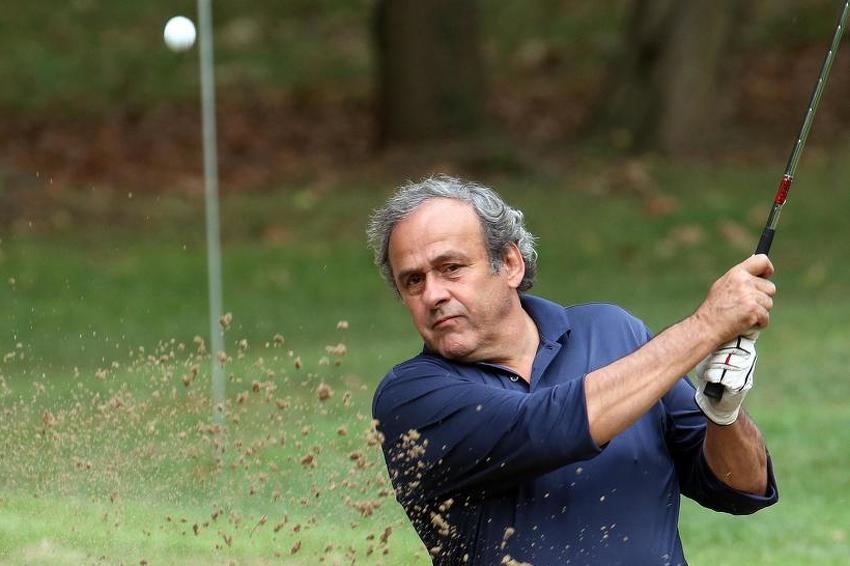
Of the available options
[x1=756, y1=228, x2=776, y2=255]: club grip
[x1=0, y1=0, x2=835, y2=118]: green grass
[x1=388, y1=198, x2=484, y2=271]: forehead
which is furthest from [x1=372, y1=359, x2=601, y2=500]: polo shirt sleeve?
[x1=0, y1=0, x2=835, y2=118]: green grass

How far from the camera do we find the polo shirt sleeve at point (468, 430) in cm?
324

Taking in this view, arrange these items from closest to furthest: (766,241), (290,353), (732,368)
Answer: (732,368), (766,241), (290,353)

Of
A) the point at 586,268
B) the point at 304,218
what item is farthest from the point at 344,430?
the point at 304,218

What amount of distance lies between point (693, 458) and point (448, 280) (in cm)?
73

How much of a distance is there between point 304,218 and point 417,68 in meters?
2.75

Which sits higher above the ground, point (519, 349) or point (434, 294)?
point (434, 294)

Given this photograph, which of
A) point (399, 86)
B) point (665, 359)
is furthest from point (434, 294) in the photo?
point (399, 86)

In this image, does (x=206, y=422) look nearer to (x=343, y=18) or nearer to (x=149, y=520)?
(x=149, y=520)

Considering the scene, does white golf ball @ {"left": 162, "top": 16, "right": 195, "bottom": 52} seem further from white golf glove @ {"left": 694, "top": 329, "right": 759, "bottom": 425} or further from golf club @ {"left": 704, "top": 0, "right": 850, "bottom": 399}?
white golf glove @ {"left": 694, "top": 329, "right": 759, "bottom": 425}

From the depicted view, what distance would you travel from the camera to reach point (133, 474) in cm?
428

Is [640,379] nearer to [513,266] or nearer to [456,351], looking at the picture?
[456,351]

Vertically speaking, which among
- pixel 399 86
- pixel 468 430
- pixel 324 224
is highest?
pixel 399 86

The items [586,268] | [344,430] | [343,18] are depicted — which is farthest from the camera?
[343,18]

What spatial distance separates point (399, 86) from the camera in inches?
667
